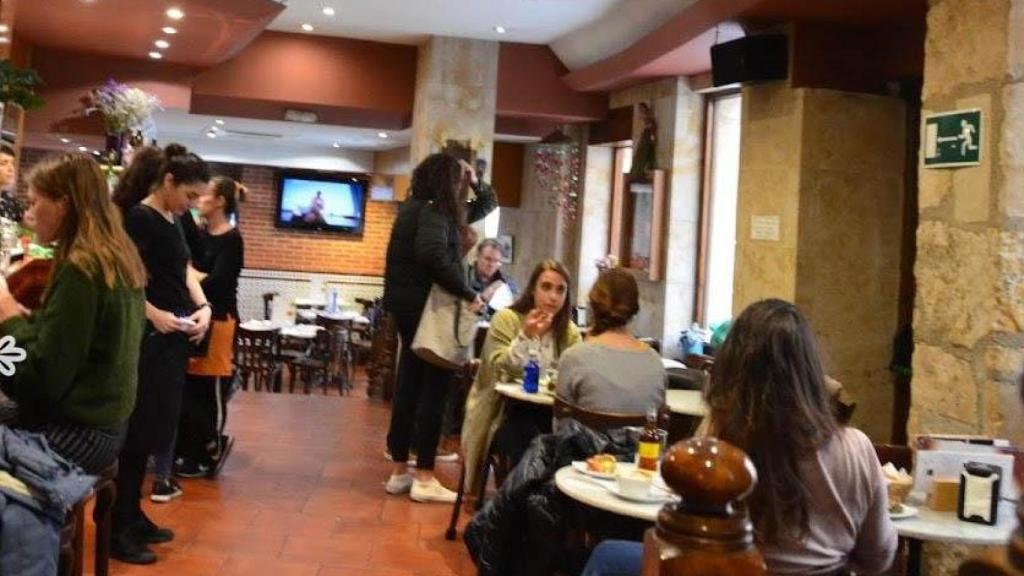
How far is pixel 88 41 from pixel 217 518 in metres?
5.39

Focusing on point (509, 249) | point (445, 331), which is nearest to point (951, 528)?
point (445, 331)

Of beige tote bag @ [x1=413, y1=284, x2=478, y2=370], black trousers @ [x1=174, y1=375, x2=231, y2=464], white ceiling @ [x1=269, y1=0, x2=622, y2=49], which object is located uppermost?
white ceiling @ [x1=269, y1=0, x2=622, y2=49]

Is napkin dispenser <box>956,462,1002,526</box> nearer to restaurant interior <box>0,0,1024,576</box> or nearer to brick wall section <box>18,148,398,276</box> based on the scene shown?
restaurant interior <box>0,0,1024,576</box>

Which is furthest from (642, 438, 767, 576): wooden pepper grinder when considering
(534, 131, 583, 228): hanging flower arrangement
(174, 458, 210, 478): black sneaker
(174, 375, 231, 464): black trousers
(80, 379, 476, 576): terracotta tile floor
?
(534, 131, 583, 228): hanging flower arrangement

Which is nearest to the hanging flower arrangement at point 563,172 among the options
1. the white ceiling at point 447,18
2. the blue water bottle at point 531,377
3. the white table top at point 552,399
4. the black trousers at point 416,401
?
the white ceiling at point 447,18

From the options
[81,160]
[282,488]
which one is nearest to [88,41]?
[282,488]

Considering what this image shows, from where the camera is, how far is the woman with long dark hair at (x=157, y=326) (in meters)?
3.91

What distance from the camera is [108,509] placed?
119 inches

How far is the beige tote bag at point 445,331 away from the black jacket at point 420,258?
70 millimetres

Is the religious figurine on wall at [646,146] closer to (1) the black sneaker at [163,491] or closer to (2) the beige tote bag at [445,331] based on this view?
(2) the beige tote bag at [445,331]

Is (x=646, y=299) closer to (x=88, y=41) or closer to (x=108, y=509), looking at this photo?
(x=88, y=41)

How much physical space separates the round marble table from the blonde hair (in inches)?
84.2

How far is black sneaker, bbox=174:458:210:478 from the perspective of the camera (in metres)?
5.33

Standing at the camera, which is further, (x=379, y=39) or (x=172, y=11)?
(x=379, y=39)
